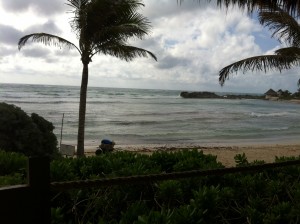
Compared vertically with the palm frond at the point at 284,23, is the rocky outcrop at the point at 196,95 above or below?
below

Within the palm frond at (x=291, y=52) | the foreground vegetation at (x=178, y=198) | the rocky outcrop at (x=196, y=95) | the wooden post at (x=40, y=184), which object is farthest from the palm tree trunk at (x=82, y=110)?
the rocky outcrop at (x=196, y=95)

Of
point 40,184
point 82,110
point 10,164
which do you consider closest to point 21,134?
point 10,164

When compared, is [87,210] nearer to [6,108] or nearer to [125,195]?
[125,195]

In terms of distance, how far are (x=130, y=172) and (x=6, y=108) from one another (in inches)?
212

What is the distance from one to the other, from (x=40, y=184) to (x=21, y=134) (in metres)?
6.60

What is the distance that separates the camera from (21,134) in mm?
7777

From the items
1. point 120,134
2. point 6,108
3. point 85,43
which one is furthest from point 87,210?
point 120,134

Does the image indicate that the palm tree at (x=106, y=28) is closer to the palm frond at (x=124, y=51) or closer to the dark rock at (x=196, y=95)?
the palm frond at (x=124, y=51)

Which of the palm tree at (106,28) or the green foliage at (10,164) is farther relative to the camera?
the palm tree at (106,28)

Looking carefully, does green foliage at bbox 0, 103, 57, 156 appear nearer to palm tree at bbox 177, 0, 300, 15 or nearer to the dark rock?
palm tree at bbox 177, 0, 300, 15

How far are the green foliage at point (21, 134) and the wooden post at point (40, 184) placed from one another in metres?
6.17

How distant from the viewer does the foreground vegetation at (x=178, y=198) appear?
8.02ft

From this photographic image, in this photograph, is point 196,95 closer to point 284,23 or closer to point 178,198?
point 284,23

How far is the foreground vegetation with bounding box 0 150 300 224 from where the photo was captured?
244 centimetres
